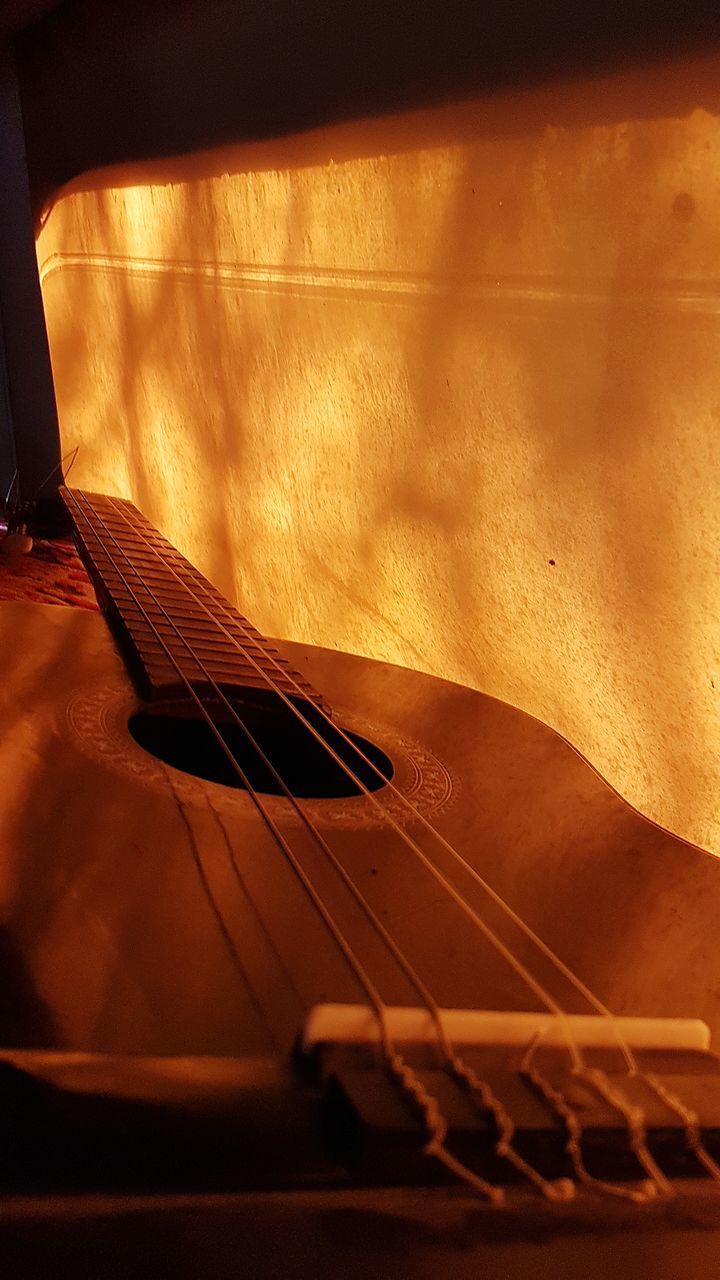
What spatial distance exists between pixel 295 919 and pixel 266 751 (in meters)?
0.58

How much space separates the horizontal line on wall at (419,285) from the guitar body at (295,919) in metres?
0.69

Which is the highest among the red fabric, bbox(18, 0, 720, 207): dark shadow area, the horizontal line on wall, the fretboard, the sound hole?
bbox(18, 0, 720, 207): dark shadow area

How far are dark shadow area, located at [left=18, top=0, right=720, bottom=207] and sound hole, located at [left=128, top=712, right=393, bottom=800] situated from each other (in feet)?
3.53

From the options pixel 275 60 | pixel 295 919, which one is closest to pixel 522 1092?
pixel 295 919

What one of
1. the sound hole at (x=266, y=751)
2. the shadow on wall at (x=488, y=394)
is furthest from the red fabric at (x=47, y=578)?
the sound hole at (x=266, y=751)

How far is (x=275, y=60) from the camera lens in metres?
2.21

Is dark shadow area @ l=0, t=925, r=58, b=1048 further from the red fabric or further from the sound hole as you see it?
the red fabric

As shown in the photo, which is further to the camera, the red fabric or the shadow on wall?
the red fabric

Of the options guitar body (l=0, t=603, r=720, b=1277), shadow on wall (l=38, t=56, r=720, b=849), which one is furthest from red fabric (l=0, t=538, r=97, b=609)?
guitar body (l=0, t=603, r=720, b=1277)

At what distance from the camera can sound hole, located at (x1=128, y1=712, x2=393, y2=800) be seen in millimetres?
1178

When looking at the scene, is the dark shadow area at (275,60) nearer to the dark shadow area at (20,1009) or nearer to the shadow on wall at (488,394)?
the shadow on wall at (488,394)

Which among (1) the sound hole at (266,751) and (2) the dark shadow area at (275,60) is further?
(2) the dark shadow area at (275,60)

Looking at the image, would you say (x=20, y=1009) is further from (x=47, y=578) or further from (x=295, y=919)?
(x=47, y=578)

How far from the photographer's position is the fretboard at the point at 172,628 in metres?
1.23
